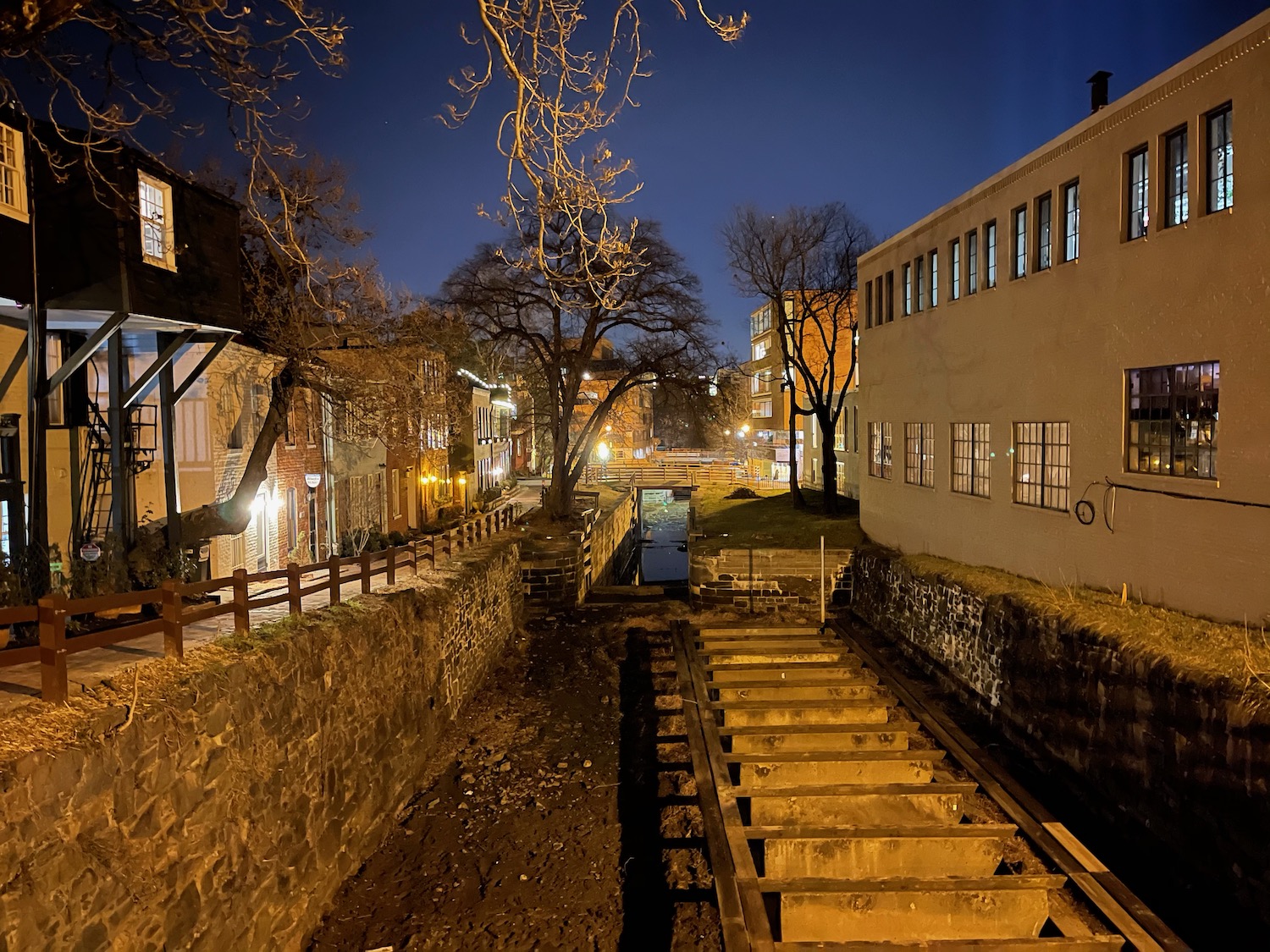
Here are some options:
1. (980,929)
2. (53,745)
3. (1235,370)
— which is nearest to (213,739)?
(53,745)

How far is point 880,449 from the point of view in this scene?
70.2ft

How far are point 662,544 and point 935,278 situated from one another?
1350 inches

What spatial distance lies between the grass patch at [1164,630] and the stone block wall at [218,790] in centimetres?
970

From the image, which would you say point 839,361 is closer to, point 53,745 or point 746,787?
point 746,787

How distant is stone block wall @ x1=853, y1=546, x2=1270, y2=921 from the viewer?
7738 millimetres

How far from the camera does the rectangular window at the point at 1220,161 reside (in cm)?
995

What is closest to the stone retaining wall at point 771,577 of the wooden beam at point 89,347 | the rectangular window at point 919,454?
the rectangular window at point 919,454

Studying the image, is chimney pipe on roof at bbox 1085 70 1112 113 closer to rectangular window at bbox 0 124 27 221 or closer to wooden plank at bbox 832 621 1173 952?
wooden plank at bbox 832 621 1173 952

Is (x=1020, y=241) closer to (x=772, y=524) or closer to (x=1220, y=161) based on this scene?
(x=1220, y=161)

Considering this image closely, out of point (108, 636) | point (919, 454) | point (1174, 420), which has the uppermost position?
point (1174, 420)

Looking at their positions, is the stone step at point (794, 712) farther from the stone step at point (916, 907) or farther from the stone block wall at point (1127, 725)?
the stone step at point (916, 907)

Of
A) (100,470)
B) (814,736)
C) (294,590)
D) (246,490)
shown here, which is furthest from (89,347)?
(814,736)

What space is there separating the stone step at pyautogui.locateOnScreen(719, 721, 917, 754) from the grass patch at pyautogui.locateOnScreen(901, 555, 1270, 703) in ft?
9.65

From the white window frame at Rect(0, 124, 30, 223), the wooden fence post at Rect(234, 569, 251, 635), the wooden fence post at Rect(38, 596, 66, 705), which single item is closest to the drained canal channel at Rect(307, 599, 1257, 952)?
the wooden fence post at Rect(234, 569, 251, 635)
